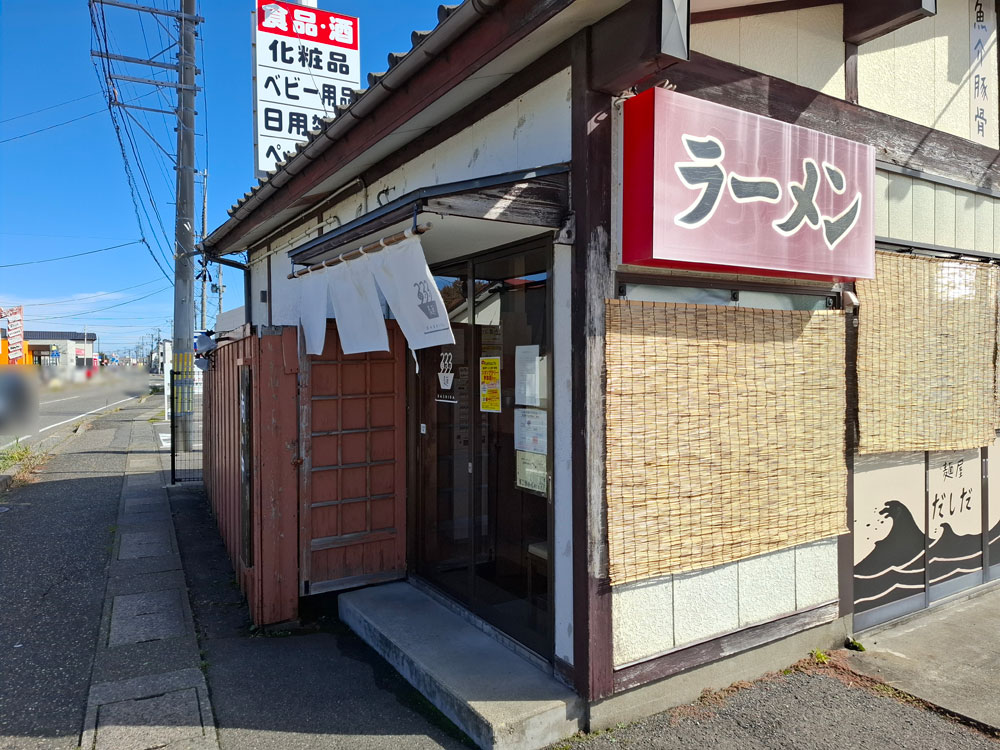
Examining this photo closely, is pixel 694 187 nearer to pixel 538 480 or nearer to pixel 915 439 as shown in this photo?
pixel 538 480

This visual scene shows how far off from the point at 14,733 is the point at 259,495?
1.91 m

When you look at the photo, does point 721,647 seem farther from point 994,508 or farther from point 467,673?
point 994,508

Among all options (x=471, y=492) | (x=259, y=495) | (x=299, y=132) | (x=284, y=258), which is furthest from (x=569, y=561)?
(x=299, y=132)

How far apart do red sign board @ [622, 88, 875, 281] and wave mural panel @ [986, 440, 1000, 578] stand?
2636 mm

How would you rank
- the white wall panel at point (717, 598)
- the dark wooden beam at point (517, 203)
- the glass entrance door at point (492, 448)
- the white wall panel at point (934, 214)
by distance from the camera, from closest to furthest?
1. the dark wooden beam at point (517, 203)
2. the white wall panel at point (717, 598)
3. the glass entrance door at point (492, 448)
4. the white wall panel at point (934, 214)

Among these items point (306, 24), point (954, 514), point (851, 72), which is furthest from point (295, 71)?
point (954, 514)

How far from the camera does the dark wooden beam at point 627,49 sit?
2.93m

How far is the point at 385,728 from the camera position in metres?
3.52

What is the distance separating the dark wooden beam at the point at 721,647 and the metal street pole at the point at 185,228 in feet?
32.3

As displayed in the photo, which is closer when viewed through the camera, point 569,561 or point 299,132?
point 569,561

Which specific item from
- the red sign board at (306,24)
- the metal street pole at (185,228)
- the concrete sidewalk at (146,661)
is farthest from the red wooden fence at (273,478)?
the metal street pole at (185,228)

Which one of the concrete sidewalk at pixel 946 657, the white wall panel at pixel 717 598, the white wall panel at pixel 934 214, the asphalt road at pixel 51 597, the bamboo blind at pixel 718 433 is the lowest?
the asphalt road at pixel 51 597

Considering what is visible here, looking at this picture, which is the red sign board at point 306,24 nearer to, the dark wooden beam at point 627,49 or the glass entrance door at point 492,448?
the glass entrance door at point 492,448

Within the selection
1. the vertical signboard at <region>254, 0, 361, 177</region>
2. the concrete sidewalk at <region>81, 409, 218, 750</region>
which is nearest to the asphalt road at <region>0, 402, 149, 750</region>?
the concrete sidewalk at <region>81, 409, 218, 750</region>
